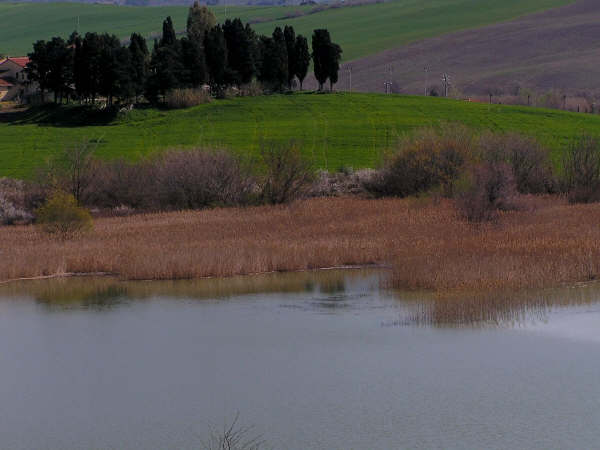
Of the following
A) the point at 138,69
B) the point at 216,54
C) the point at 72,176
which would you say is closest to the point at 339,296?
the point at 72,176

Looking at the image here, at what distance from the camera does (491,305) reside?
944 inches

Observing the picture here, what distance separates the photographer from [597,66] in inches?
4306

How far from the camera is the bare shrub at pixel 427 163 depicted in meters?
47.1

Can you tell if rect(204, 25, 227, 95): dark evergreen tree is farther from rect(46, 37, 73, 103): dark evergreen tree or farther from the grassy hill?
the grassy hill

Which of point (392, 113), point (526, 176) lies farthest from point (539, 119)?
point (526, 176)

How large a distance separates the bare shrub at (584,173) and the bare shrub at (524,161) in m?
1.72

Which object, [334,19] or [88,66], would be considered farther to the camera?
[334,19]

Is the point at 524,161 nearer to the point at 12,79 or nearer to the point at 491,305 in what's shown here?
the point at 491,305

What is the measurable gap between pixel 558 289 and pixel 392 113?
1932 inches

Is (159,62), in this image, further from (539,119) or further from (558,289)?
(558,289)

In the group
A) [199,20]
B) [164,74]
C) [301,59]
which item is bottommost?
[164,74]

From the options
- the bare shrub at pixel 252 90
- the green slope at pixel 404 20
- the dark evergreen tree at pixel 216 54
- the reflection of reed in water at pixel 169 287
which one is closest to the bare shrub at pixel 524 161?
the reflection of reed in water at pixel 169 287

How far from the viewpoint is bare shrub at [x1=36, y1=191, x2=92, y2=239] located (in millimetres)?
36875

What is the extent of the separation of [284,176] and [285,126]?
2176 cm
